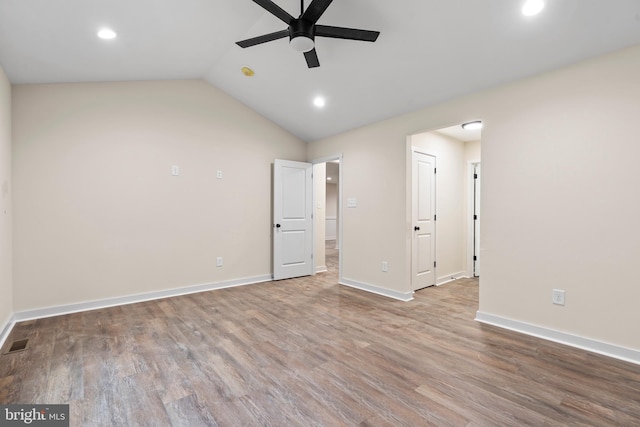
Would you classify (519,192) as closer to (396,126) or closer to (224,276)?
(396,126)

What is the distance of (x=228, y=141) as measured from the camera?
466cm

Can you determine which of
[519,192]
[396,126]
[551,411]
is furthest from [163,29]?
[551,411]

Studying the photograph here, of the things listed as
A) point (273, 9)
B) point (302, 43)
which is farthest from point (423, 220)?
point (273, 9)

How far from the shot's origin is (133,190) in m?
3.89

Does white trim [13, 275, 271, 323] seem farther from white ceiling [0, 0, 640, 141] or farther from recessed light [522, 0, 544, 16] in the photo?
recessed light [522, 0, 544, 16]

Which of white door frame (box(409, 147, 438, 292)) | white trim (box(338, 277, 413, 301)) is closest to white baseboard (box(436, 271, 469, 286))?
white door frame (box(409, 147, 438, 292))

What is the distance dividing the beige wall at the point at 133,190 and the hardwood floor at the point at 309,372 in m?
0.62

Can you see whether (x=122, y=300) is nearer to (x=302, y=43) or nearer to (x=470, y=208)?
(x=302, y=43)

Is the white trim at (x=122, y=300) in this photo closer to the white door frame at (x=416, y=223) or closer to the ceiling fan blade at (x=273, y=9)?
the white door frame at (x=416, y=223)

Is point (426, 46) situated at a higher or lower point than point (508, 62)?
higher

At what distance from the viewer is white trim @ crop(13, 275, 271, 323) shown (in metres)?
3.33

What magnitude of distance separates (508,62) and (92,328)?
185 inches

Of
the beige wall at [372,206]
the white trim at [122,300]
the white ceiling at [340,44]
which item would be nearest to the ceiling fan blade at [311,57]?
the white ceiling at [340,44]

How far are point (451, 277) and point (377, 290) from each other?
1.55m
